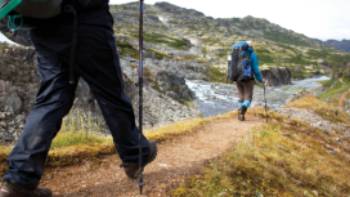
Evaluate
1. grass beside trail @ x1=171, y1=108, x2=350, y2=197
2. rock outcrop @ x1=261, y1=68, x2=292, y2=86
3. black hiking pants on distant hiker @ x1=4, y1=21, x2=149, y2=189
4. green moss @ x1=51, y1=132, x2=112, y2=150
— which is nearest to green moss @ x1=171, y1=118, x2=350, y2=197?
grass beside trail @ x1=171, y1=108, x2=350, y2=197

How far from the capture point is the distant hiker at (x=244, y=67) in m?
12.4

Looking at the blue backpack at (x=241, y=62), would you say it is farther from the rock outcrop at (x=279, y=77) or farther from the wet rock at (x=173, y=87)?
the rock outcrop at (x=279, y=77)

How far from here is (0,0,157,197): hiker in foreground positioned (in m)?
3.74

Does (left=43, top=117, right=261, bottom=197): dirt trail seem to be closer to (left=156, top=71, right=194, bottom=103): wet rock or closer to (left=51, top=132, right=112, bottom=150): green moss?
(left=51, top=132, right=112, bottom=150): green moss

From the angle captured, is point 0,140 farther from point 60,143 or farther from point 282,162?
point 282,162

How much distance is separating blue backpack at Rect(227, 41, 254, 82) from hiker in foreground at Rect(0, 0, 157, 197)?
28.5 ft

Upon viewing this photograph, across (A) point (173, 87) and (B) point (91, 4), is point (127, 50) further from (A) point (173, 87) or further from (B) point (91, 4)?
(B) point (91, 4)

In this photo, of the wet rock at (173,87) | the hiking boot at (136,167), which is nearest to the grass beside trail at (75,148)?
the hiking boot at (136,167)

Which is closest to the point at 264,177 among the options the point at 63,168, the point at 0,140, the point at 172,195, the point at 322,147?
the point at 172,195

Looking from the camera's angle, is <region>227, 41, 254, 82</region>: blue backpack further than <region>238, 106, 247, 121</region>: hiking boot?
No

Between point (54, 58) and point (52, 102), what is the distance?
451mm

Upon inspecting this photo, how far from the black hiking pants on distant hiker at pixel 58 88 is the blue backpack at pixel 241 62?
8664 mm

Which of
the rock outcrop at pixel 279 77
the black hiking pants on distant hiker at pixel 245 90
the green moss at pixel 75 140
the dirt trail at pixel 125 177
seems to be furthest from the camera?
the rock outcrop at pixel 279 77

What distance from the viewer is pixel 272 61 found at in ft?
486
